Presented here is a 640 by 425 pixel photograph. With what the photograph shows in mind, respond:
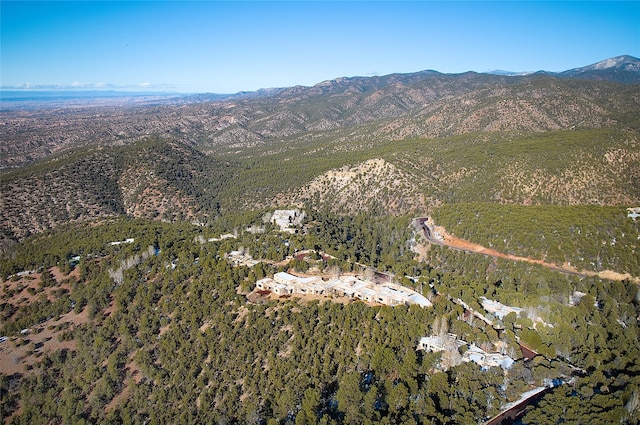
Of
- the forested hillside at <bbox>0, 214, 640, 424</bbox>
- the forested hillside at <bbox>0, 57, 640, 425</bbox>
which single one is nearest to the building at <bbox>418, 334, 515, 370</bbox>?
the forested hillside at <bbox>0, 57, 640, 425</bbox>

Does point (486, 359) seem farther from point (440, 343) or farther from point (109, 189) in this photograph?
point (109, 189)

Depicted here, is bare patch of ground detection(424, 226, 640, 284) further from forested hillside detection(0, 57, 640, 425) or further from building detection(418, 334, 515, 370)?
building detection(418, 334, 515, 370)

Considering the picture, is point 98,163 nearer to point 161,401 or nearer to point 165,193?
point 165,193

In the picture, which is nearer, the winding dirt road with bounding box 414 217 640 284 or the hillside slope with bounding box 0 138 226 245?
the winding dirt road with bounding box 414 217 640 284

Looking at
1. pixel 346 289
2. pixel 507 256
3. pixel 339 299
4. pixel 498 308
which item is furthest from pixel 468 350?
pixel 507 256

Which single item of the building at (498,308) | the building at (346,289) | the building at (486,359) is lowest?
the building at (498,308)

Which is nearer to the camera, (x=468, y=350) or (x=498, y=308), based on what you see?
(x=468, y=350)

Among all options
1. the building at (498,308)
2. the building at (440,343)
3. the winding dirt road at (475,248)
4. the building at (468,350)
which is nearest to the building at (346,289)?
the building at (440,343)

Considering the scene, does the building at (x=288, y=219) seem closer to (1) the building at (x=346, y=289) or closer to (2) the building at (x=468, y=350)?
(1) the building at (x=346, y=289)
